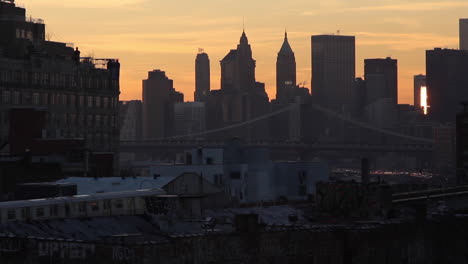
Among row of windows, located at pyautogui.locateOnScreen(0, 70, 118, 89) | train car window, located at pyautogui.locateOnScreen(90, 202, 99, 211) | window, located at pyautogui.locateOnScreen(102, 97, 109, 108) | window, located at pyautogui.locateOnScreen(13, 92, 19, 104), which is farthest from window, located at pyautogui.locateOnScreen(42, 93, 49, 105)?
train car window, located at pyautogui.locateOnScreen(90, 202, 99, 211)

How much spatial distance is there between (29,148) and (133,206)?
43164mm

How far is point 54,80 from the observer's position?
562 ft

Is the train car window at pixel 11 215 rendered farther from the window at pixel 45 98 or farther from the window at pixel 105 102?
the window at pixel 105 102

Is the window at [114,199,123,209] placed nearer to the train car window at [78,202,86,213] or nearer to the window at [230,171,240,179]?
the train car window at [78,202,86,213]

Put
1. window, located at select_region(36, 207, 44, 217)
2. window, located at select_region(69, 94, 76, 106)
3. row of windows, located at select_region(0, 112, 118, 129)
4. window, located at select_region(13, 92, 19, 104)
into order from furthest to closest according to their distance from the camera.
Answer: window, located at select_region(69, 94, 76, 106) < row of windows, located at select_region(0, 112, 118, 129) < window, located at select_region(13, 92, 19, 104) < window, located at select_region(36, 207, 44, 217)

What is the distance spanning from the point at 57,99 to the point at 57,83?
94.4 inches

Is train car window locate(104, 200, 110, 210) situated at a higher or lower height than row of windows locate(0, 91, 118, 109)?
lower

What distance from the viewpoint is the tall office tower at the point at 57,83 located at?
16588 centimetres

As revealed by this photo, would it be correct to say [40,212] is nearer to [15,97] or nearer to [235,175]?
[235,175]

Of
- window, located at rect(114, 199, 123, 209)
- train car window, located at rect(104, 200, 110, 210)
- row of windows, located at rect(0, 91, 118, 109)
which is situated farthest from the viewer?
row of windows, located at rect(0, 91, 118, 109)

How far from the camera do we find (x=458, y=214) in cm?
7075

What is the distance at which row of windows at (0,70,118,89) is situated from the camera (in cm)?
16575

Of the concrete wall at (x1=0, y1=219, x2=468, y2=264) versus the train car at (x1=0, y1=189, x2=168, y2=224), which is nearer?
the concrete wall at (x1=0, y1=219, x2=468, y2=264)

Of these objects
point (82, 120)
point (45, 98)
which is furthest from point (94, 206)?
point (82, 120)
